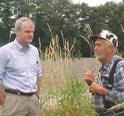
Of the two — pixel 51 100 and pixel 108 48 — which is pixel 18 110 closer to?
pixel 108 48

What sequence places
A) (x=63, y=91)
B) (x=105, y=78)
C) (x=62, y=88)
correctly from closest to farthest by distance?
(x=105, y=78) < (x=63, y=91) < (x=62, y=88)

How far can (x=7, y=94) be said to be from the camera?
4852mm

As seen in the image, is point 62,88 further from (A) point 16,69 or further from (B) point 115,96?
(B) point 115,96

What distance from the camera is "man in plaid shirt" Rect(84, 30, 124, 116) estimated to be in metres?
3.68

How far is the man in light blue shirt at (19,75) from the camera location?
4824 mm

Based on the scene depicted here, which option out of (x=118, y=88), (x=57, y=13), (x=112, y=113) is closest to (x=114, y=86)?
(x=118, y=88)

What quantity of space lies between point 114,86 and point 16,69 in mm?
1430

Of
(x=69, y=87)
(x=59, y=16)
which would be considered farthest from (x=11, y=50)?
(x=59, y=16)

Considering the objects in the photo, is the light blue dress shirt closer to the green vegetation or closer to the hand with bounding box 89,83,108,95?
the hand with bounding box 89,83,108,95

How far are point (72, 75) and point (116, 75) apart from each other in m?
3.06

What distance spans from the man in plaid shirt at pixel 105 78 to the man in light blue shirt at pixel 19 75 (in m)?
1.15

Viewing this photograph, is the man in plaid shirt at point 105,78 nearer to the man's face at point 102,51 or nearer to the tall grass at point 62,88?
the man's face at point 102,51

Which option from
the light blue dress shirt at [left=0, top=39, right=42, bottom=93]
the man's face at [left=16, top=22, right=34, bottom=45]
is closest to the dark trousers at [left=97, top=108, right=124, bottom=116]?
the light blue dress shirt at [left=0, top=39, right=42, bottom=93]

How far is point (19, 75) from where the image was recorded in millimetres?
4840
